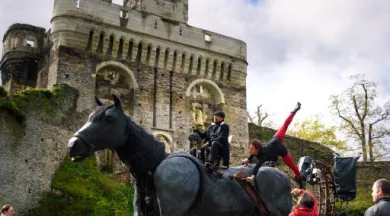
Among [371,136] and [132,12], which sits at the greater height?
[132,12]

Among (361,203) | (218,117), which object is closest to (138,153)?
(218,117)

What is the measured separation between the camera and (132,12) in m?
28.0

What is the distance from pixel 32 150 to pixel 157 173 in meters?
13.9

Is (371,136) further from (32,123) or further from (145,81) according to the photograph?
(32,123)

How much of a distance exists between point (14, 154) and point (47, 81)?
8.10 meters

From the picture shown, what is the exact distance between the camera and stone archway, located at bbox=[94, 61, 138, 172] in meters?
26.5

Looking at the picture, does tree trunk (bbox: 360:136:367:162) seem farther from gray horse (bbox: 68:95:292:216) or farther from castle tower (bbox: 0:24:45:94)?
gray horse (bbox: 68:95:292:216)

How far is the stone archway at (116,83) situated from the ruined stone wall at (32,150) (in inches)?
166

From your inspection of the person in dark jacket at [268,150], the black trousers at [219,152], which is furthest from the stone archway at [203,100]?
the black trousers at [219,152]

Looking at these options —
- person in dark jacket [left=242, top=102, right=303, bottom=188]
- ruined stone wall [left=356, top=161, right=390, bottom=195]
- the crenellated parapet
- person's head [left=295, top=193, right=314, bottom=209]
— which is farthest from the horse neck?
ruined stone wall [left=356, top=161, right=390, bottom=195]

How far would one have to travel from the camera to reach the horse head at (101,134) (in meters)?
6.64

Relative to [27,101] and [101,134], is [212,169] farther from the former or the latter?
→ [27,101]

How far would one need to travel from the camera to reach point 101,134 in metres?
6.77

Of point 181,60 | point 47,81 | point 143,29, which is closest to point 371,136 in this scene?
point 181,60
